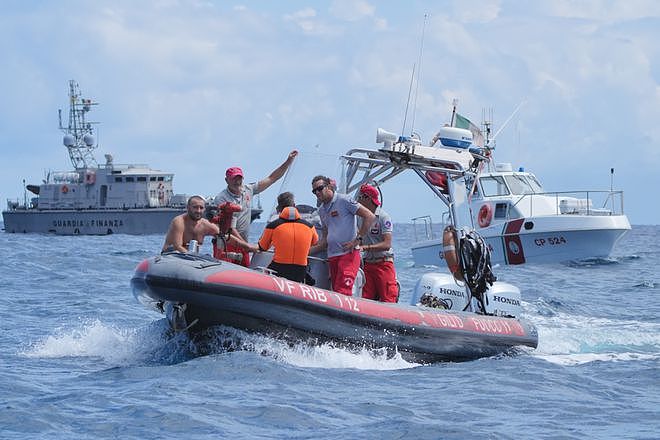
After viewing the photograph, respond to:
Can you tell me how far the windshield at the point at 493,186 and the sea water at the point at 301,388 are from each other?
15.1 m

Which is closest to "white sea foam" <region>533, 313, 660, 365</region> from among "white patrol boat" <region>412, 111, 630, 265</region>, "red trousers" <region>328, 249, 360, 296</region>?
"red trousers" <region>328, 249, 360, 296</region>

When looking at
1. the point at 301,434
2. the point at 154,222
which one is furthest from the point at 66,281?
the point at 154,222

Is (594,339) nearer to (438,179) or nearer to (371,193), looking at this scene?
(438,179)

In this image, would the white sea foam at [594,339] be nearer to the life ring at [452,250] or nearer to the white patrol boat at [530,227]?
the life ring at [452,250]

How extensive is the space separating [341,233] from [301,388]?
6.76 ft

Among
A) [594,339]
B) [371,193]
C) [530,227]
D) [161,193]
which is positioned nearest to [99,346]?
[371,193]

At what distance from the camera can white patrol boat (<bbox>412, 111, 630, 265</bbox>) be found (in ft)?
88.1

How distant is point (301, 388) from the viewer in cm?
820

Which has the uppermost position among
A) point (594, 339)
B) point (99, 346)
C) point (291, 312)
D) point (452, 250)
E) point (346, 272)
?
point (452, 250)

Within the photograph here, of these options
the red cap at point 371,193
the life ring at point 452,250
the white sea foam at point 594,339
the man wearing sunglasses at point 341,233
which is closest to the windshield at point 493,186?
the white sea foam at point 594,339

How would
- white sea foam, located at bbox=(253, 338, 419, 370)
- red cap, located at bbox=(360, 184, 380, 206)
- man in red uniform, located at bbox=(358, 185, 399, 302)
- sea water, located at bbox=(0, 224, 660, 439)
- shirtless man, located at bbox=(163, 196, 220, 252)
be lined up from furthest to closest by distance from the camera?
man in red uniform, located at bbox=(358, 185, 399, 302) < red cap, located at bbox=(360, 184, 380, 206) < shirtless man, located at bbox=(163, 196, 220, 252) < white sea foam, located at bbox=(253, 338, 419, 370) < sea water, located at bbox=(0, 224, 660, 439)

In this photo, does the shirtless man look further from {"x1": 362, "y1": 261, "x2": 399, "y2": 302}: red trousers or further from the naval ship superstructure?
the naval ship superstructure

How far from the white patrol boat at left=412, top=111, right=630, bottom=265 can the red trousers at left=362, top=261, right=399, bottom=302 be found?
15820 millimetres

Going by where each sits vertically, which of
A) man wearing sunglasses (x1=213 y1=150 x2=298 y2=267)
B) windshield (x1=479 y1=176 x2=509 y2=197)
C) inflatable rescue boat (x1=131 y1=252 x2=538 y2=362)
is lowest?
inflatable rescue boat (x1=131 y1=252 x2=538 y2=362)
